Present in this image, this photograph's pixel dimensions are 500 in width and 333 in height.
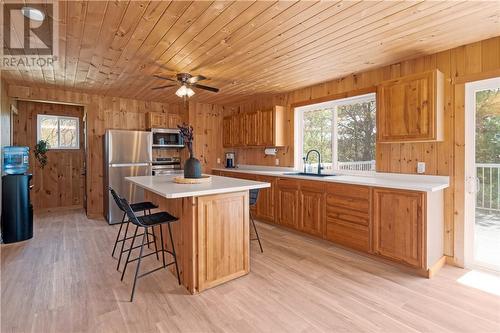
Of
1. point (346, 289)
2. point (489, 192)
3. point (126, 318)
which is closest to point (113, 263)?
point (126, 318)

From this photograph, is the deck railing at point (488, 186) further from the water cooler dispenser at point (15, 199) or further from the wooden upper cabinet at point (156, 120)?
the water cooler dispenser at point (15, 199)

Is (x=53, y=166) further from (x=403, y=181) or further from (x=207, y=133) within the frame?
(x=403, y=181)

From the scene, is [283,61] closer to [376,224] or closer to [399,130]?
[399,130]

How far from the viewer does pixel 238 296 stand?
2.22 meters

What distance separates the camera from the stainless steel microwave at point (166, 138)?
17.0ft

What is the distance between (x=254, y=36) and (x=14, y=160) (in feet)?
12.7

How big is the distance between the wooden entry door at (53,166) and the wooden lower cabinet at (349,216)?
18.2 feet

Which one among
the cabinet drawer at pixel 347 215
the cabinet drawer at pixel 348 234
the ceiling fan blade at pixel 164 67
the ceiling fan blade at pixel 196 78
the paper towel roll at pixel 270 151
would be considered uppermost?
the ceiling fan blade at pixel 164 67

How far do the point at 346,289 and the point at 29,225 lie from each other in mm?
4344

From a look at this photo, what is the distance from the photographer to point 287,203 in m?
4.00

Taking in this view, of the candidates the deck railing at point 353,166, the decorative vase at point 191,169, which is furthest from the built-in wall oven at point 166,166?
the deck railing at point 353,166

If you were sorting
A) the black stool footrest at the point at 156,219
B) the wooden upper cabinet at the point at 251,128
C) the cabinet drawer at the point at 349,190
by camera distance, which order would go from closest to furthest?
the black stool footrest at the point at 156,219
the cabinet drawer at the point at 349,190
the wooden upper cabinet at the point at 251,128

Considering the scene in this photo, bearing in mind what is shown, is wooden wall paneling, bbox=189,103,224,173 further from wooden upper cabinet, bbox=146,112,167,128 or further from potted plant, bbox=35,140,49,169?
potted plant, bbox=35,140,49,169

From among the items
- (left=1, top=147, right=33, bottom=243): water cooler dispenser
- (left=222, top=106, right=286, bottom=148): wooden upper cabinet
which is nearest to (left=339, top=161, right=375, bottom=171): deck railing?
(left=222, top=106, right=286, bottom=148): wooden upper cabinet
